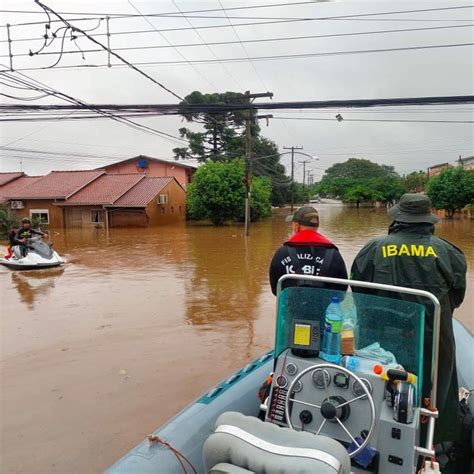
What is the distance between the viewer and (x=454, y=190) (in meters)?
30.7

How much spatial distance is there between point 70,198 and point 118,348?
23278 millimetres

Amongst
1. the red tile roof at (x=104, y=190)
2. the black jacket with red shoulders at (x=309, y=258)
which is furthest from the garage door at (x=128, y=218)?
the black jacket with red shoulders at (x=309, y=258)

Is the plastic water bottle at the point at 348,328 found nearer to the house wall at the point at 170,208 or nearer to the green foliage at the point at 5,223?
the green foliage at the point at 5,223

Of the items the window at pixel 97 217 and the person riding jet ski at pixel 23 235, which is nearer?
the person riding jet ski at pixel 23 235

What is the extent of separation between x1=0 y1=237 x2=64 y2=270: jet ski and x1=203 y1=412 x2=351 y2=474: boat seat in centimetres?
1101

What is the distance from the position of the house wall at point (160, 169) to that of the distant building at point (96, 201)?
20.1 ft

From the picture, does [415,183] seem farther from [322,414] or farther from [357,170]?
[322,414]

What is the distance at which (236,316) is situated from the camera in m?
6.96

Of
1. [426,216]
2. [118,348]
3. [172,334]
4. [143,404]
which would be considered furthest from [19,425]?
[426,216]

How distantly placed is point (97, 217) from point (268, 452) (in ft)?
87.6

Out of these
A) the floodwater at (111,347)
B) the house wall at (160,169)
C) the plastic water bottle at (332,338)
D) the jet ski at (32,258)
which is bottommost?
the floodwater at (111,347)

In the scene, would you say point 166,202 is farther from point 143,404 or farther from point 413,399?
point 413,399

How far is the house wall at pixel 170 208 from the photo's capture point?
26.6 meters

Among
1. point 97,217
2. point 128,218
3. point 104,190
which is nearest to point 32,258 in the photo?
point 128,218
